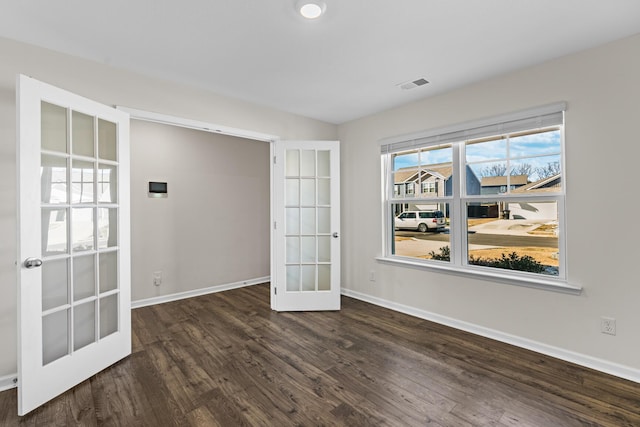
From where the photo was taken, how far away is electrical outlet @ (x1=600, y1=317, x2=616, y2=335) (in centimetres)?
231

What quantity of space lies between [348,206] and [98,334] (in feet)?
10.2

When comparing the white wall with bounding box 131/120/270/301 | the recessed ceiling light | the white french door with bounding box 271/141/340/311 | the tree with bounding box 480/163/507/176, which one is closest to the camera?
the recessed ceiling light

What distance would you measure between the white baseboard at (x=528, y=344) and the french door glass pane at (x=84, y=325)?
2998 millimetres

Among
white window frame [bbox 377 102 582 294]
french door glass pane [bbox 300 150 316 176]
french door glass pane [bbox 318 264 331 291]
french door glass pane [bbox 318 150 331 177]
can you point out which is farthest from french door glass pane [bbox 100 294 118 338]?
white window frame [bbox 377 102 582 294]

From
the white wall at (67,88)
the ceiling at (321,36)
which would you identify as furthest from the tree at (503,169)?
the white wall at (67,88)

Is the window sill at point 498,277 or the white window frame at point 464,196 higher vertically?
the white window frame at point 464,196

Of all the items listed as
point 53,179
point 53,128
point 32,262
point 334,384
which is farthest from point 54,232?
point 334,384

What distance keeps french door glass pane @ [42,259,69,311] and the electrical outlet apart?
4012 millimetres

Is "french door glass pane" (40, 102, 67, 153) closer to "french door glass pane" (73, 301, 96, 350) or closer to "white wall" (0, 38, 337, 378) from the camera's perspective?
"white wall" (0, 38, 337, 378)

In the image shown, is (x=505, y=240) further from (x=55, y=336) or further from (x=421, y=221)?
(x=55, y=336)

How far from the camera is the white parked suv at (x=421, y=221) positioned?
350 cm

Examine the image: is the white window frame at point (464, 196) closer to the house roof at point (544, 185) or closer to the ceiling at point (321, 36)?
the house roof at point (544, 185)

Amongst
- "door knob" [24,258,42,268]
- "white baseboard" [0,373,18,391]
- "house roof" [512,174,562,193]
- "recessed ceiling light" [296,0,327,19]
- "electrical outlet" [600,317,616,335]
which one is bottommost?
"white baseboard" [0,373,18,391]

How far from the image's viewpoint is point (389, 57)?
2518mm
